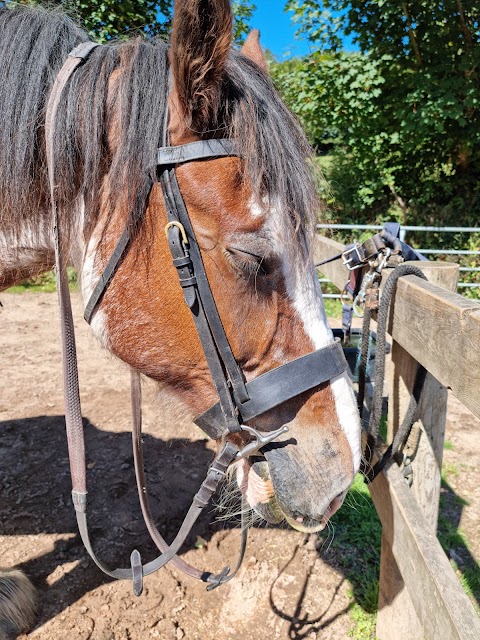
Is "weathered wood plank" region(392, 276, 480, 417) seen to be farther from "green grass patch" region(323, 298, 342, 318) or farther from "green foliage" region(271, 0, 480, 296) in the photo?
"green grass patch" region(323, 298, 342, 318)

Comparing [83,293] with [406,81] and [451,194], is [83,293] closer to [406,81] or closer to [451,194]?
[406,81]

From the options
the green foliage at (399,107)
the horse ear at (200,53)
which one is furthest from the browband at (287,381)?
the green foliage at (399,107)

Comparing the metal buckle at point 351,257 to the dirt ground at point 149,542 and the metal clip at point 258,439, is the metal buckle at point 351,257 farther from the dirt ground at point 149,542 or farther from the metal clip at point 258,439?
the dirt ground at point 149,542

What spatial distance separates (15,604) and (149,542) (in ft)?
2.71

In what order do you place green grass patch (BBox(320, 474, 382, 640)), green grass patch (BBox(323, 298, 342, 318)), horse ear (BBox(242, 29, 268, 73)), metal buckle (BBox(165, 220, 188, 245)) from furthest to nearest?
green grass patch (BBox(323, 298, 342, 318)) → green grass patch (BBox(320, 474, 382, 640)) → horse ear (BBox(242, 29, 268, 73)) → metal buckle (BBox(165, 220, 188, 245))

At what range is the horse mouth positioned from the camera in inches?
56.7

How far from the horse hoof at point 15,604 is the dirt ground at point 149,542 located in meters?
0.07

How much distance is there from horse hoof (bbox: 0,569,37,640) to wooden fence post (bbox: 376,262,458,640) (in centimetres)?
180

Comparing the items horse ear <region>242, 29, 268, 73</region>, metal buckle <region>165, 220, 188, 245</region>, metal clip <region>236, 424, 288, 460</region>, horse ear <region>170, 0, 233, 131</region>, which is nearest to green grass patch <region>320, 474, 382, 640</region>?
metal clip <region>236, 424, 288, 460</region>

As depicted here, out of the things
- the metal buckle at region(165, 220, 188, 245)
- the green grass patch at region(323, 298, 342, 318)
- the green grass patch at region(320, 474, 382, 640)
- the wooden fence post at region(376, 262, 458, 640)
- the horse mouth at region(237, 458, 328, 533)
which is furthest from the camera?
the green grass patch at region(323, 298, 342, 318)

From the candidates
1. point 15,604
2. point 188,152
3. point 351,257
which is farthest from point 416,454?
point 15,604

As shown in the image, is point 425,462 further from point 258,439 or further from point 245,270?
point 245,270

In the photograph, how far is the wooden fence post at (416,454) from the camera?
1.74 m

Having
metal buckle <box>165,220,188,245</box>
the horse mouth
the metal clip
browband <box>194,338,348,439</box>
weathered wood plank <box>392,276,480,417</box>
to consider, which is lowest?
the horse mouth
